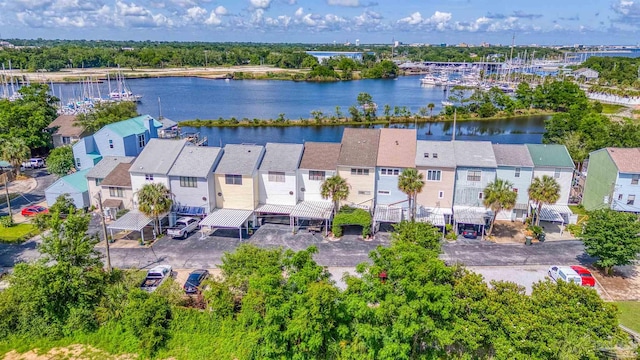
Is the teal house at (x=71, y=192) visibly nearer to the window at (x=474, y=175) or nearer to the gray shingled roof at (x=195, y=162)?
the gray shingled roof at (x=195, y=162)

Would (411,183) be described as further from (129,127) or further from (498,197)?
(129,127)

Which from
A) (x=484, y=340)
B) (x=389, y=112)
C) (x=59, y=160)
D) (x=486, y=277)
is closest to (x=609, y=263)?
(x=486, y=277)

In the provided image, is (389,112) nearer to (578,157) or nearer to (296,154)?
(578,157)

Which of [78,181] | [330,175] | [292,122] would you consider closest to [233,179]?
[330,175]

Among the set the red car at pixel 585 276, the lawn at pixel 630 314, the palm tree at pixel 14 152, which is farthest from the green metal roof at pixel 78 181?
the lawn at pixel 630 314

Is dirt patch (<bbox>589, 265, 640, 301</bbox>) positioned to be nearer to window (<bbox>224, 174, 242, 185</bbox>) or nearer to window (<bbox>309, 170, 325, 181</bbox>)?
window (<bbox>309, 170, 325, 181</bbox>)

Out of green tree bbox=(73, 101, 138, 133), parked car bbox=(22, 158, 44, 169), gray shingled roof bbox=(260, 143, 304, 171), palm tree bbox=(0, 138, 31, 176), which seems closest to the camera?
gray shingled roof bbox=(260, 143, 304, 171)

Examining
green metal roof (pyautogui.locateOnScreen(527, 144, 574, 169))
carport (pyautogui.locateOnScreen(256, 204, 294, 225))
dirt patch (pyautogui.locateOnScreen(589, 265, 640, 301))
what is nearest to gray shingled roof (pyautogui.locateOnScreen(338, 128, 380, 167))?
carport (pyautogui.locateOnScreen(256, 204, 294, 225))
